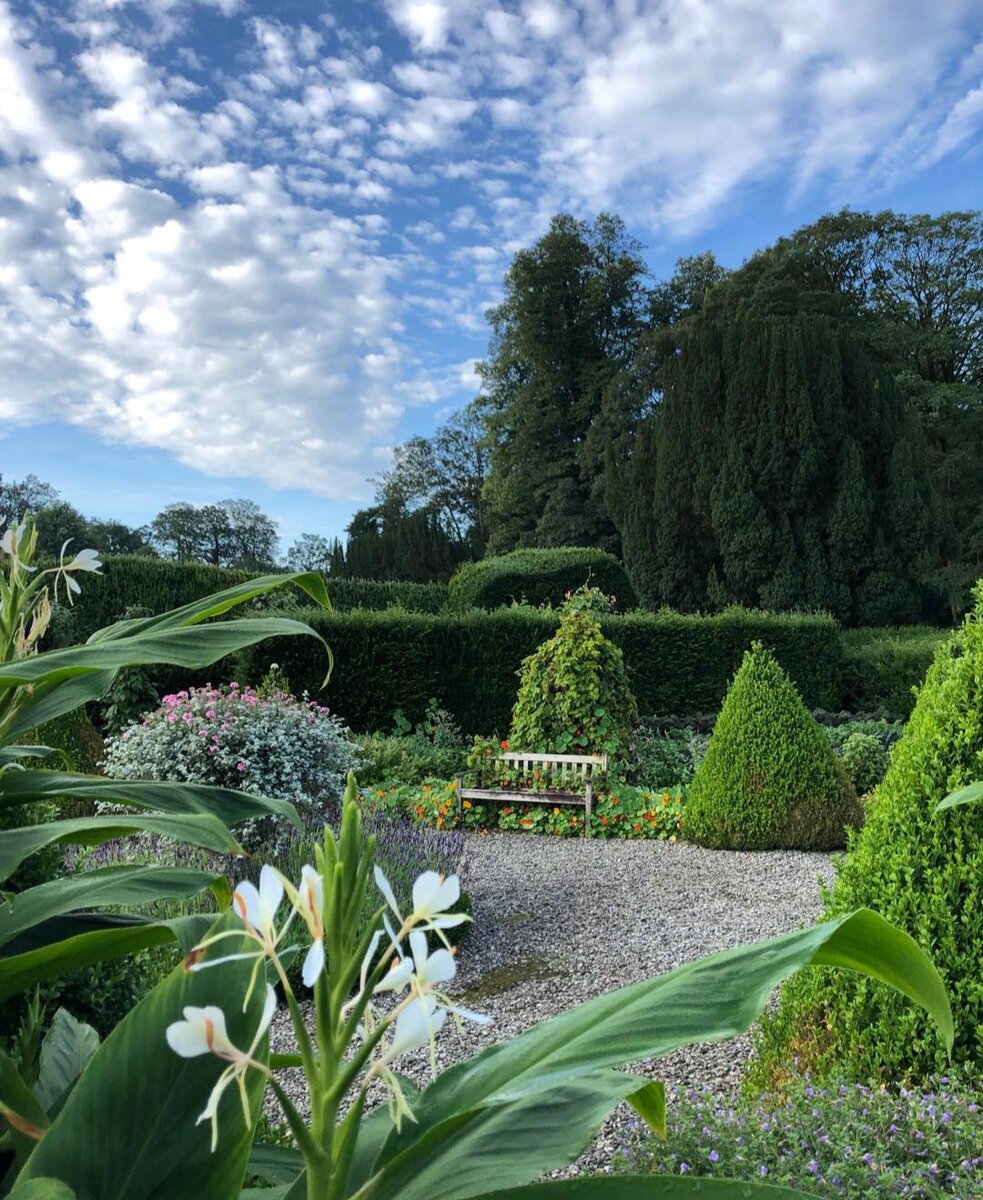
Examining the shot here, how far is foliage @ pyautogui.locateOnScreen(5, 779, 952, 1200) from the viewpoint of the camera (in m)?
0.50

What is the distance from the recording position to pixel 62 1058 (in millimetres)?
1019

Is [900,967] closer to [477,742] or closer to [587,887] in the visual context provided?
[587,887]

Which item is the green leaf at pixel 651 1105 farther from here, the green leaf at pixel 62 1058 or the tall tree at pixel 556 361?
the tall tree at pixel 556 361

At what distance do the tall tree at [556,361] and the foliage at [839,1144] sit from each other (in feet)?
78.2

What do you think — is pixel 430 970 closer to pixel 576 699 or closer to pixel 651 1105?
pixel 651 1105

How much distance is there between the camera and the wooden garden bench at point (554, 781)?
747 centimetres

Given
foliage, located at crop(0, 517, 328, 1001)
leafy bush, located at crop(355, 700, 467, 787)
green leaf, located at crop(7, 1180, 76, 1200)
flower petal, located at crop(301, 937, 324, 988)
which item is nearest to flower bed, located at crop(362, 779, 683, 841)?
leafy bush, located at crop(355, 700, 467, 787)

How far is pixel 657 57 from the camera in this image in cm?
677

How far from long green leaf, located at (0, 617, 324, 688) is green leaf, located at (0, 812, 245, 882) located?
0.20 meters

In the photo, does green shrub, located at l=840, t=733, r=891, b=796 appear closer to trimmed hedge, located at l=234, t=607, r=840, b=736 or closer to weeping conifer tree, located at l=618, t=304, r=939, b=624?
trimmed hedge, located at l=234, t=607, r=840, b=736

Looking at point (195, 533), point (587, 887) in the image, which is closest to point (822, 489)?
point (587, 887)

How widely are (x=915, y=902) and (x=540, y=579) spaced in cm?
1345

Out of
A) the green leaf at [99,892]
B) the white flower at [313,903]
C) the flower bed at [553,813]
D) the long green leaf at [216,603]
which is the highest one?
the long green leaf at [216,603]

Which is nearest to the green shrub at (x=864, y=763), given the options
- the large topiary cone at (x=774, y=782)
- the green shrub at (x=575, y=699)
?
the large topiary cone at (x=774, y=782)
